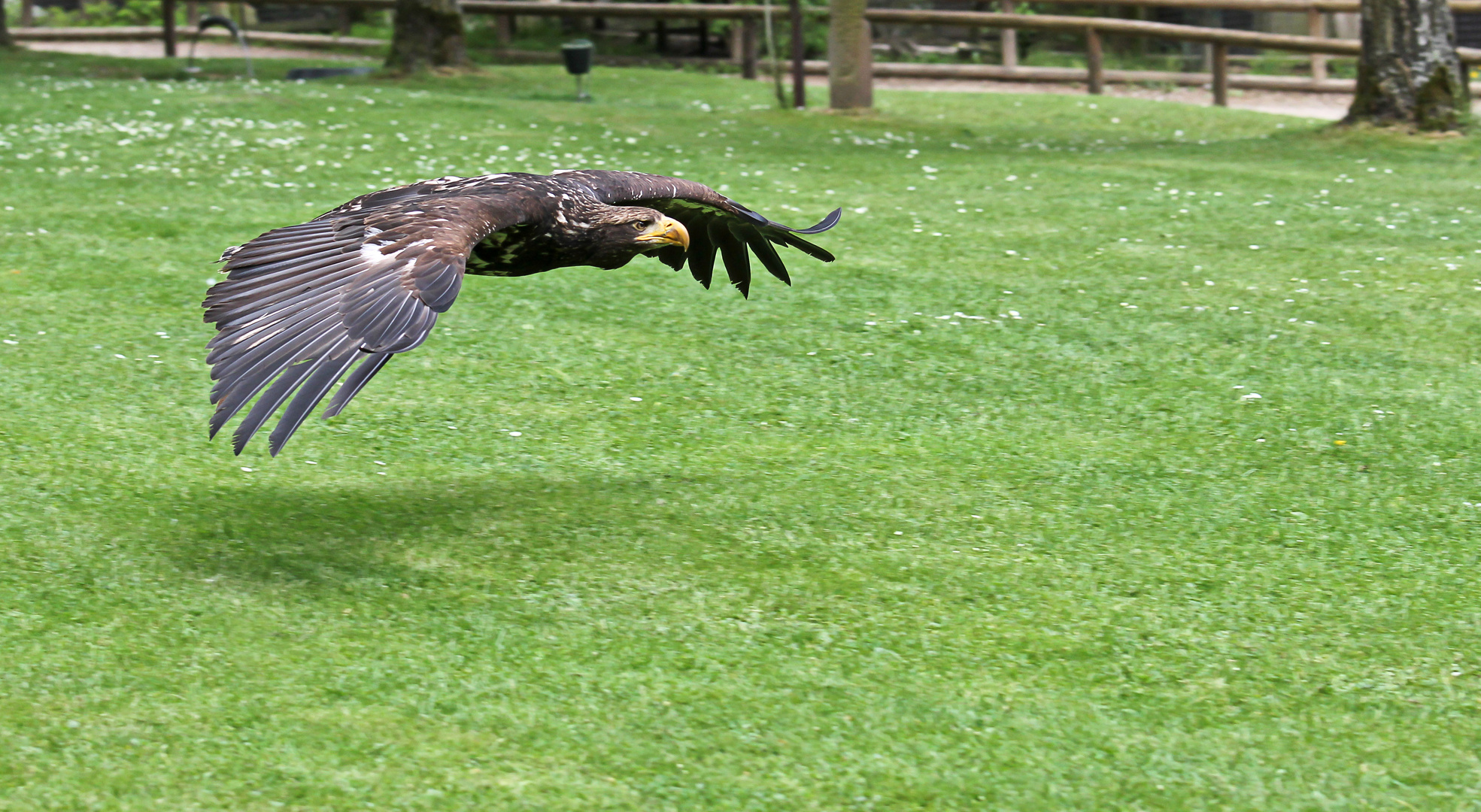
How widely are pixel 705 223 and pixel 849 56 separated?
9.74 metres

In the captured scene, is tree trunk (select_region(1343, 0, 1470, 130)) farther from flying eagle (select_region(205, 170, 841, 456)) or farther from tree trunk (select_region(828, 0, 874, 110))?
flying eagle (select_region(205, 170, 841, 456))

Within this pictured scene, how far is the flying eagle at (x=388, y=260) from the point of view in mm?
4230

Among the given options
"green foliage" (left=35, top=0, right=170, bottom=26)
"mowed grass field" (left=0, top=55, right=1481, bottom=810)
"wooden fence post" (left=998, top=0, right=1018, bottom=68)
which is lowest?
"mowed grass field" (left=0, top=55, right=1481, bottom=810)

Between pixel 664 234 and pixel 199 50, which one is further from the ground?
pixel 199 50

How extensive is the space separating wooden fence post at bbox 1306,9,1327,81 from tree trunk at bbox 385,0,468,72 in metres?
10.7

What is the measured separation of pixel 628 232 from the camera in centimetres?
534

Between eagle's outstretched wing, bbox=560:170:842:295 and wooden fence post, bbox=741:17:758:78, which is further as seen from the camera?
wooden fence post, bbox=741:17:758:78

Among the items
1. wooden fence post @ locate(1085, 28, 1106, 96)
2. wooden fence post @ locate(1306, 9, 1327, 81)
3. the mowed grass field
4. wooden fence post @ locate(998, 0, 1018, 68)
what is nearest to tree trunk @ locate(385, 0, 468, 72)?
the mowed grass field

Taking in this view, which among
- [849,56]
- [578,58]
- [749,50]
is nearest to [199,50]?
[749,50]

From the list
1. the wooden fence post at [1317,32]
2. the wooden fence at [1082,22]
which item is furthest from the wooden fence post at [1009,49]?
the wooden fence post at [1317,32]

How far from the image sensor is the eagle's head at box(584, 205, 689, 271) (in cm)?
533

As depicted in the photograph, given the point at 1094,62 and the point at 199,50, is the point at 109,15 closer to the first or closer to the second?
the point at 199,50

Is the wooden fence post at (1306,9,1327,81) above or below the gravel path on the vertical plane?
below

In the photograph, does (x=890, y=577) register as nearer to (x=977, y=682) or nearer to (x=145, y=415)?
(x=977, y=682)
